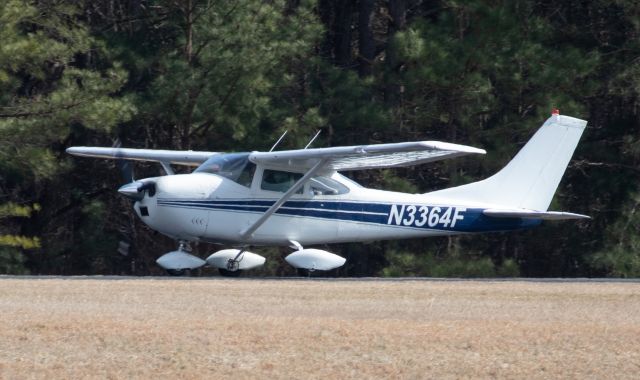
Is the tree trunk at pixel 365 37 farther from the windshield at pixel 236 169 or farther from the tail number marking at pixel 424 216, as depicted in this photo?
the windshield at pixel 236 169

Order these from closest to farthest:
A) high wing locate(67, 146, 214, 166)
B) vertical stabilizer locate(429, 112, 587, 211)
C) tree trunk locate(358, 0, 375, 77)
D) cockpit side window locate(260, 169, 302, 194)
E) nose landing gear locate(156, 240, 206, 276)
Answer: nose landing gear locate(156, 240, 206, 276) → cockpit side window locate(260, 169, 302, 194) → vertical stabilizer locate(429, 112, 587, 211) → high wing locate(67, 146, 214, 166) → tree trunk locate(358, 0, 375, 77)

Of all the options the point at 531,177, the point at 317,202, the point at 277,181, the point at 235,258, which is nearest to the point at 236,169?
the point at 277,181

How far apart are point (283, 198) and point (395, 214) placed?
2072mm

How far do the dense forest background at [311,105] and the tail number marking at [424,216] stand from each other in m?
5.73

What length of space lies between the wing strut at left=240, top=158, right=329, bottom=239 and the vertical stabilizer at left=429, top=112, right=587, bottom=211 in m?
2.61

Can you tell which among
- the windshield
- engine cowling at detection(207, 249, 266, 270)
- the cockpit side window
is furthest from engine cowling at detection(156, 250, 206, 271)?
the cockpit side window

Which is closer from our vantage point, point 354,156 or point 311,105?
point 354,156

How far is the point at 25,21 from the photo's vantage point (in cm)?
2623

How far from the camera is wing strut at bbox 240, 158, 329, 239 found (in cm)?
1947

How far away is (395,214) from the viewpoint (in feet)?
67.7

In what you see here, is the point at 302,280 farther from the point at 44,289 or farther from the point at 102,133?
the point at 102,133

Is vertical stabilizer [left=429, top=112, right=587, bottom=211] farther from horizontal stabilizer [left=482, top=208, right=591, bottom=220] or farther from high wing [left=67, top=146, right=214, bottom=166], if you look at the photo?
high wing [left=67, top=146, right=214, bottom=166]

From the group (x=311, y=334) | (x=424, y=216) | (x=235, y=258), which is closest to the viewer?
(x=311, y=334)

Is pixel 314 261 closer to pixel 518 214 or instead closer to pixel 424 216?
pixel 424 216
